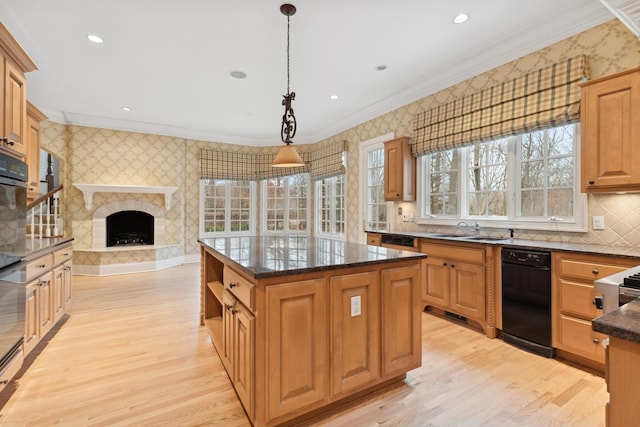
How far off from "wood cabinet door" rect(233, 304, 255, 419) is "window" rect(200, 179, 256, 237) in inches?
220

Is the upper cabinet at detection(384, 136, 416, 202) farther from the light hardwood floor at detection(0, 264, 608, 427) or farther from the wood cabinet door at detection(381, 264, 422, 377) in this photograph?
the wood cabinet door at detection(381, 264, 422, 377)

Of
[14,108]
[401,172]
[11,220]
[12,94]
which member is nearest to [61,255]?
[11,220]

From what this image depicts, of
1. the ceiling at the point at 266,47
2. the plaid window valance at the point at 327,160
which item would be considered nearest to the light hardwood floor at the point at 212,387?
the ceiling at the point at 266,47

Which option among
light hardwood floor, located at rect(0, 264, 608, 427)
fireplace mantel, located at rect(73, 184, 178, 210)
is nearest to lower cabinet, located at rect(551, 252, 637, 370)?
light hardwood floor, located at rect(0, 264, 608, 427)

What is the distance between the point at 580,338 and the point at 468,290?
3.02ft

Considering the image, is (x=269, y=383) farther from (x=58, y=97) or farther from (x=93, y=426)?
(x=58, y=97)

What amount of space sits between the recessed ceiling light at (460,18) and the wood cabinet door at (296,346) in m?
2.71

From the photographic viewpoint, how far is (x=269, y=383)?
1593mm

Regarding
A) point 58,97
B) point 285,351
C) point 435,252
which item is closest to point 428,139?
point 435,252

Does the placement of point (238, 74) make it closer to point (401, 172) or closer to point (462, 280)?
point (401, 172)

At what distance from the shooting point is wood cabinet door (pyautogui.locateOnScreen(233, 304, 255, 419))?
5.29ft

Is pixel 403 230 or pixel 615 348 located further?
pixel 403 230

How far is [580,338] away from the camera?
7.62ft

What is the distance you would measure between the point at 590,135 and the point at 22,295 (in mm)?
4427
